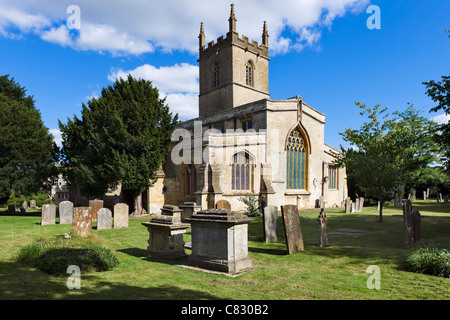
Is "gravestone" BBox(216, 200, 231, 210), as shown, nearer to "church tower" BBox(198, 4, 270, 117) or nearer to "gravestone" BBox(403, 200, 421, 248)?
"gravestone" BBox(403, 200, 421, 248)

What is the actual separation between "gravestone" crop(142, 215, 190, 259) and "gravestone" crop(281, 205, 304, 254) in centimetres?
305

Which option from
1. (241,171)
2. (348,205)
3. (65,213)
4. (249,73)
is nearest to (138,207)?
(65,213)

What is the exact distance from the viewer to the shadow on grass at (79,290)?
4.84m

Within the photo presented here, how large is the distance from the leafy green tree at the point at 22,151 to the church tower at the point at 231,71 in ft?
56.7

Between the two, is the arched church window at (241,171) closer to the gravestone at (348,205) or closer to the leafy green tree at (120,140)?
the leafy green tree at (120,140)

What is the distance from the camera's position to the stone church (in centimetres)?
2195

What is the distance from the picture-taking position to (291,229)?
9.16 meters

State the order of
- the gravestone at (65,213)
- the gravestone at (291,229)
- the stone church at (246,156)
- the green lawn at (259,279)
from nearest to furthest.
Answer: the green lawn at (259,279), the gravestone at (291,229), the gravestone at (65,213), the stone church at (246,156)

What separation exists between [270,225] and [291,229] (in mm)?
2110

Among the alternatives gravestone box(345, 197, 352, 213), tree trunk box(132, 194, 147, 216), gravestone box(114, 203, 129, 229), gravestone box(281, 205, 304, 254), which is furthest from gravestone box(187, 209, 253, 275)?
tree trunk box(132, 194, 147, 216)

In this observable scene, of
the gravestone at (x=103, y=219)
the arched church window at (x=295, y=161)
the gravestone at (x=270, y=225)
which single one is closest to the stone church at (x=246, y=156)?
the arched church window at (x=295, y=161)

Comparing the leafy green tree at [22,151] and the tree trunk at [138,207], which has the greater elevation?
the leafy green tree at [22,151]

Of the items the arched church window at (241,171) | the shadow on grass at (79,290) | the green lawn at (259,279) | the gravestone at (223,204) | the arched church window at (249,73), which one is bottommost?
the green lawn at (259,279)
